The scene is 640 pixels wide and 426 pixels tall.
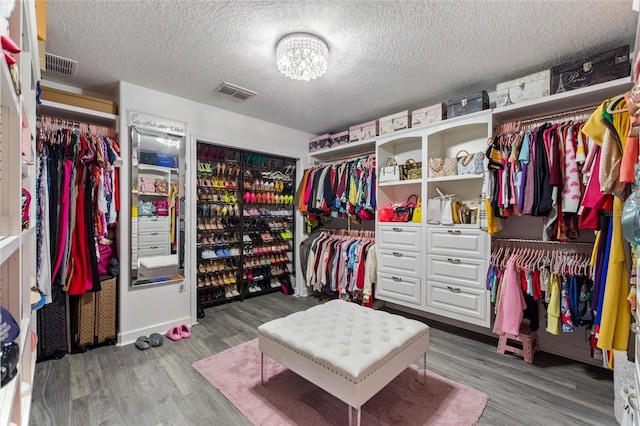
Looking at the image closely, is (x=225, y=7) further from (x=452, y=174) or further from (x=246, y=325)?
(x=246, y=325)

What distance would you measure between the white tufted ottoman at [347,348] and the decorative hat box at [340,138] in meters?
2.30

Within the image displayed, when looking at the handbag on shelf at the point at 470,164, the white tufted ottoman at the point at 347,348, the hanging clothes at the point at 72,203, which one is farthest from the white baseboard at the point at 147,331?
the handbag on shelf at the point at 470,164

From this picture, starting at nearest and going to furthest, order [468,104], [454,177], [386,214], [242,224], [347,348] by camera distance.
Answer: [347,348], [468,104], [454,177], [386,214], [242,224]

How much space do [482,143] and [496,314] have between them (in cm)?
162

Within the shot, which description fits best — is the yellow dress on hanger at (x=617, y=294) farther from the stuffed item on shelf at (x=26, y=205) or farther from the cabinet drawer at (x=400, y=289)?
the stuffed item on shelf at (x=26, y=205)

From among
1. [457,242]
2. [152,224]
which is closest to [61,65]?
[152,224]

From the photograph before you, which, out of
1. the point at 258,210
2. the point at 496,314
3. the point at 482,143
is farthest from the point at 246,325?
the point at 482,143

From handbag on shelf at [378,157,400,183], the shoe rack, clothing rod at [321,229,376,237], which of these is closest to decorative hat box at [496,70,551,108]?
handbag on shelf at [378,157,400,183]

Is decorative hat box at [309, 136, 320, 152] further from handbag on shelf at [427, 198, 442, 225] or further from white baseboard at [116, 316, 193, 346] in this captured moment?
white baseboard at [116, 316, 193, 346]

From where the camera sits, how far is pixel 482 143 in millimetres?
2861

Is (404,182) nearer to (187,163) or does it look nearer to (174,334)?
(187,163)

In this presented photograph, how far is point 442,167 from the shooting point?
2.86m

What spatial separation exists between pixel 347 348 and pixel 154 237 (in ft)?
7.28

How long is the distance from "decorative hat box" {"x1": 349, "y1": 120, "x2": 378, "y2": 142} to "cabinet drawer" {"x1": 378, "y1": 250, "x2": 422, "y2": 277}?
1.38m
